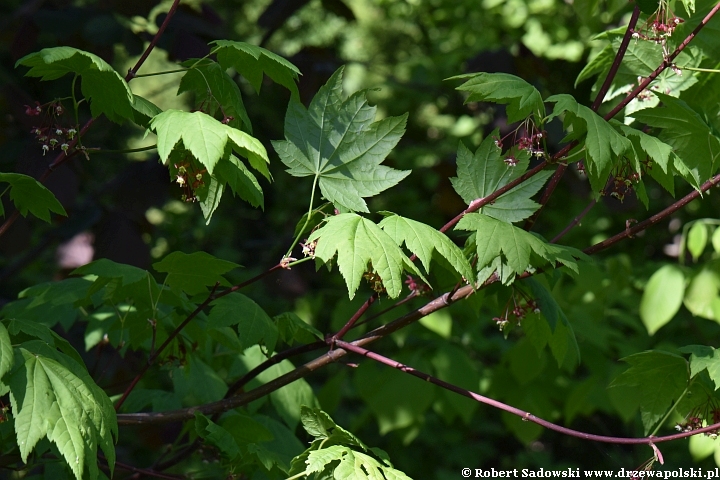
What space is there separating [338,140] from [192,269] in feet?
1.09

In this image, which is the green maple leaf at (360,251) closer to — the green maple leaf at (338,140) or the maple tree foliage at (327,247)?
the maple tree foliage at (327,247)

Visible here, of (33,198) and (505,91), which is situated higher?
(505,91)

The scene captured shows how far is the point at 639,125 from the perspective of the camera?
1.70 metres

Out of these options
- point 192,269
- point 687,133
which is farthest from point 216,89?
point 687,133

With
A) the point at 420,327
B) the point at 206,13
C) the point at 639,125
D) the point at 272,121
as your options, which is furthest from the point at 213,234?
the point at 639,125

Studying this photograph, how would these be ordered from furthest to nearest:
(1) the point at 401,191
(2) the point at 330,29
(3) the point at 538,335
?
(2) the point at 330,29 < (1) the point at 401,191 < (3) the point at 538,335

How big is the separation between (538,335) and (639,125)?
0.57 meters

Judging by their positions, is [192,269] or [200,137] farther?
[192,269]

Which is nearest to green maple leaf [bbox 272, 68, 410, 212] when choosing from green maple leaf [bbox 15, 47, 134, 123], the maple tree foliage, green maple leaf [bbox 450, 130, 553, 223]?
the maple tree foliage

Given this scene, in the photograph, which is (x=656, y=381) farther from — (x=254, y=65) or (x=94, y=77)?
(x=94, y=77)

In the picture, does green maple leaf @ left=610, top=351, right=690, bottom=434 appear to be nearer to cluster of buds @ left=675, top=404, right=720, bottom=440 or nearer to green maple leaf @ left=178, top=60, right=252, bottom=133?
cluster of buds @ left=675, top=404, right=720, bottom=440

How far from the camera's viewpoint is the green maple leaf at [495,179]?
1.27m

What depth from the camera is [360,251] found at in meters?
1.01

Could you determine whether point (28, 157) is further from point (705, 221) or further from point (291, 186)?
point (291, 186)
